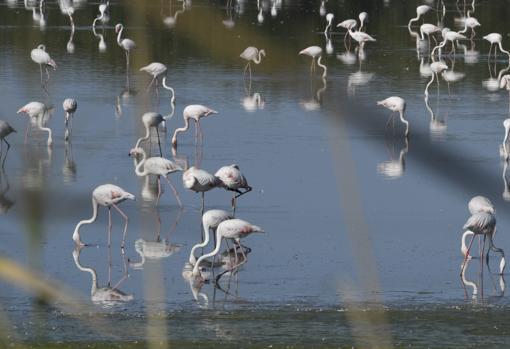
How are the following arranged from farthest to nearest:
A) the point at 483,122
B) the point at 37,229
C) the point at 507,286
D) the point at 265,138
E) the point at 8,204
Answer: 1. the point at 483,122
2. the point at 265,138
3. the point at 8,204
4. the point at 507,286
5. the point at 37,229

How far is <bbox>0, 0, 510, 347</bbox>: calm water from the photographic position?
A: 133cm

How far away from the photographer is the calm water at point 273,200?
1.33 m

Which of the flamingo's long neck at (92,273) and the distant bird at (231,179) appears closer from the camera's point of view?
the flamingo's long neck at (92,273)

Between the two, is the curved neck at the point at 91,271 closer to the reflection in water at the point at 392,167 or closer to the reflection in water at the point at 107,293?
the reflection in water at the point at 107,293

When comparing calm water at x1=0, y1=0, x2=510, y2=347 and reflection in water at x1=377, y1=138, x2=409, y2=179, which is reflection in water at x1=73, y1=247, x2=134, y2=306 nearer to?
calm water at x1=0, y1=0, x2=510, y2=347

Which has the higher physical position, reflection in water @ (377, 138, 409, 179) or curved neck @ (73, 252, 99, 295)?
curved neck @ (73, 252, 99, 295)

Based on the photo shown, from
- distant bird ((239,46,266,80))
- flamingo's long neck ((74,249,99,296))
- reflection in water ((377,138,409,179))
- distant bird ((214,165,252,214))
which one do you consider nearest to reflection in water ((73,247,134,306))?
flamingo's long neck ((74,249,99,296))

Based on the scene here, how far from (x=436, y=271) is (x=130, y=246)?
2457mm

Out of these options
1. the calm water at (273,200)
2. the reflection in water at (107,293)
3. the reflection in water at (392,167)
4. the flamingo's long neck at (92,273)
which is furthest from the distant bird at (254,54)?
the reflection in water at (392,167)

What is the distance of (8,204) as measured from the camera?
12086 mm

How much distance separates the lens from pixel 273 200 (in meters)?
12.9

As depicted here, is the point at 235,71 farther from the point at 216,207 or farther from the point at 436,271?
the point at 436,271

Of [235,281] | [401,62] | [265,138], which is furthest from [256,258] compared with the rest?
[401,62]

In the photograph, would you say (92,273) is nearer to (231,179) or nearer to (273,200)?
(231,179)
